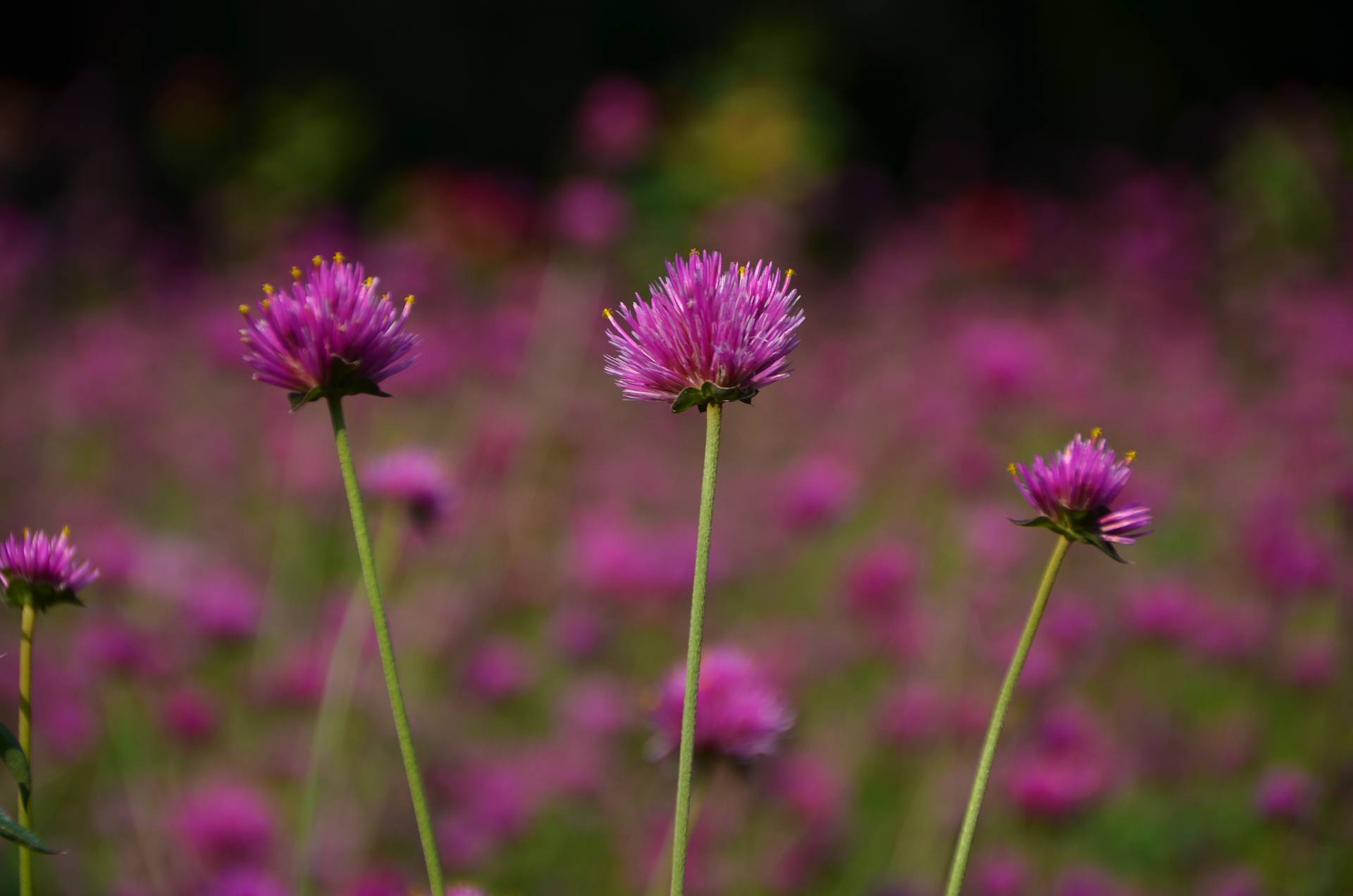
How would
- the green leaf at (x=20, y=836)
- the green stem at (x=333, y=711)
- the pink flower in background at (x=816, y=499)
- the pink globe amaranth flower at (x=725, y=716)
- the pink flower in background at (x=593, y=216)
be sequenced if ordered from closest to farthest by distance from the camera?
1. the green leaf at (x=20, y=836)
2. the pink globe amaranth flower at (x=725, y=716)
3. the green stem at (x=333, y=711)
4. the pink flower in background at (x=816, y=499)
5. the pink flower in background at (x=593, y=216)

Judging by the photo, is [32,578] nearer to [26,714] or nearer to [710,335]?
[26,714]

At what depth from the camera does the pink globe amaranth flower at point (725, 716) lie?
1081mm

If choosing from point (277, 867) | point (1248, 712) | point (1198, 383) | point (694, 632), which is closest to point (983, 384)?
point (1248, 712)

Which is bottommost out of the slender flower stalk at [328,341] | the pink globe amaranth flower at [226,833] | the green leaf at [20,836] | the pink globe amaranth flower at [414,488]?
the green leaf at [20,836]

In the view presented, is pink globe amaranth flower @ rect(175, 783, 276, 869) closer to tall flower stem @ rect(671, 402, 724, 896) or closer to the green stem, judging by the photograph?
the green stem

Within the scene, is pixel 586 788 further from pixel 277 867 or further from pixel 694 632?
pixel 694 632

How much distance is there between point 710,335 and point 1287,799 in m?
1.53

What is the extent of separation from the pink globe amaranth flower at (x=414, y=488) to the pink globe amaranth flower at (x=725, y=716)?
506 mm

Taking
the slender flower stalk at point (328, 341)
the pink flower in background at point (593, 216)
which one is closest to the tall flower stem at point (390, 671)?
the slender flower stalk at point (328, 341)

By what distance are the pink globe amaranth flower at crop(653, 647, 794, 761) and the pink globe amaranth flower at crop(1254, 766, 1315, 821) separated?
3.62 ft

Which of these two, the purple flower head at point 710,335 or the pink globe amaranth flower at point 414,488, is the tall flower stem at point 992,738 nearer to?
the purple flower head at point 710,335

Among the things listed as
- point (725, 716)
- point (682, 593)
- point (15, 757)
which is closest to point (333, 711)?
point (725, 716)

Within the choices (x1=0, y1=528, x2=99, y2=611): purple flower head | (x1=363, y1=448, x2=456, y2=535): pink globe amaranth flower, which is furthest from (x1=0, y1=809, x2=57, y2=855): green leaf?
(x1=363, y1=448, x2=456, y2=535): pink globe amaranth flower

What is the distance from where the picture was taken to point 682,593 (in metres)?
2.61
